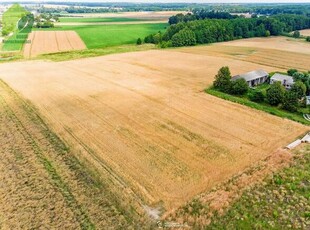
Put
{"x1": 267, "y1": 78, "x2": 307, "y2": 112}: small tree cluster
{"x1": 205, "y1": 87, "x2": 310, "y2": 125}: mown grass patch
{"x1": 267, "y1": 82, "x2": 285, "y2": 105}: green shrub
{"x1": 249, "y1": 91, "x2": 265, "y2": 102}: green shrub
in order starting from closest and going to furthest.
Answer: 1. {"x1": 205, "y1": 87, "x2": 310, "y2": 125}: mown grass patch
2. {"x1": 267, "y1": 78, "x2": 307, "y2": 112}: small tree cluster
3. {"x1": 267, "y1": 82, "x2": 285, "y2": 105}: green shrub
4. {"x1": 249, "y1": 91, "x2": 265, "y2": 102}: green shrub

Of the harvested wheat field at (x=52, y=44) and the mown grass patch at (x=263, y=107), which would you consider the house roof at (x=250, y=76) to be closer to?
the mown grass patch at (x=263, y=107)

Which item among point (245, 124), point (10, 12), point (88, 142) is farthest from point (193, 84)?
point (10, 12)

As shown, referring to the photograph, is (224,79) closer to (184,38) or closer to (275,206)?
(275,206)

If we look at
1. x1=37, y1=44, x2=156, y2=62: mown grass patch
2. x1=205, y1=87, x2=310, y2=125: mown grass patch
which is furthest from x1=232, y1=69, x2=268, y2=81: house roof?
x1=37, y1=44, x2=156, y2=62: mown grass patch

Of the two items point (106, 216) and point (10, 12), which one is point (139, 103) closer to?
point (106, 216)

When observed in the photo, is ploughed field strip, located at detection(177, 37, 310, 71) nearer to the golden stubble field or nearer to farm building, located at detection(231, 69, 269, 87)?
farm building, located at detection(231, 69, 269, 87)
